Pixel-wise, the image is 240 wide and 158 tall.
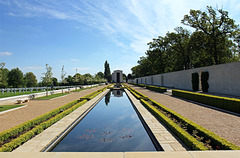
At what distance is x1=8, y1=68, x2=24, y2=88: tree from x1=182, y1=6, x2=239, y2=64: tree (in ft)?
184

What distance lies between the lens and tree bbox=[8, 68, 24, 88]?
4972 centimetres

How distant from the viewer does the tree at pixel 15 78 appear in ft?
163

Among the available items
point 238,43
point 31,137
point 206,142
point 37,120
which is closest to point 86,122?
point 37,120

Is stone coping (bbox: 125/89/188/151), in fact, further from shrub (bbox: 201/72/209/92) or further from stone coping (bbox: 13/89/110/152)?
shrub (bbox: 201/72/209/92)

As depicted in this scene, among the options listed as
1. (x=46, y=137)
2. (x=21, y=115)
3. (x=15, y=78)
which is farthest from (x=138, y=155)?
(x=15, y=78)

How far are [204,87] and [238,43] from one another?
13.4m

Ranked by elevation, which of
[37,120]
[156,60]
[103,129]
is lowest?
[103,129]

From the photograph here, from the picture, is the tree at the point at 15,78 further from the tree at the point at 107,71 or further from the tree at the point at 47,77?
the tree at the point at 107,71

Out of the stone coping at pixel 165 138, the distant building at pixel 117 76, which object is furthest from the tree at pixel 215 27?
the distant building at pixel 117 76

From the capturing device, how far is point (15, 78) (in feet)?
165

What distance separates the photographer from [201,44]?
79.4ft

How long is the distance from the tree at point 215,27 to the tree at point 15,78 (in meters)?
56.2

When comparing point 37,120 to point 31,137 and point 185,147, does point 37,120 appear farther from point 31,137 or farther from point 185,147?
point 185,147

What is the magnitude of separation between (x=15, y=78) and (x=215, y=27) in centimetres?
6057
